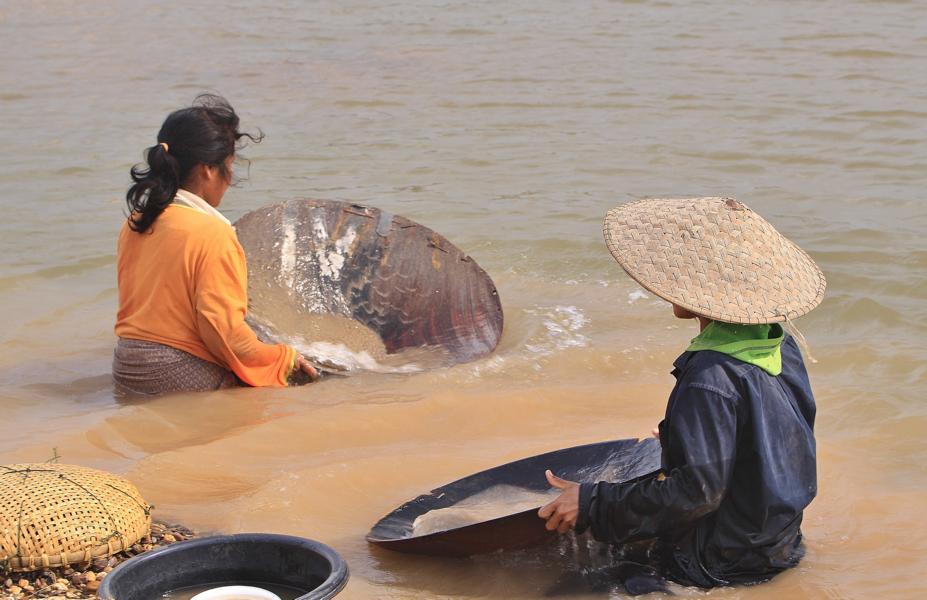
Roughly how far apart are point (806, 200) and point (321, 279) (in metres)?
3.64

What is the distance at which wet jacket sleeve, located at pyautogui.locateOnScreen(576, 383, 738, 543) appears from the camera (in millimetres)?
2617

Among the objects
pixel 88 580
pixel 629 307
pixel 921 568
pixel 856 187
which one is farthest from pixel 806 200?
pixel 88 580

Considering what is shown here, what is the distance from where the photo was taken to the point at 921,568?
3.24 m

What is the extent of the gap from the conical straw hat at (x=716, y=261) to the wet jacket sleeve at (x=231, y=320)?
190 centimetres

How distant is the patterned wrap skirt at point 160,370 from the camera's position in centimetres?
445

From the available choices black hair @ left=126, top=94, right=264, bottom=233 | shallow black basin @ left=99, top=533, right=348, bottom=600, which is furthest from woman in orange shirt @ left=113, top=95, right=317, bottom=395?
shallow black basin @ left=99, top=533, right=348, bottom=600

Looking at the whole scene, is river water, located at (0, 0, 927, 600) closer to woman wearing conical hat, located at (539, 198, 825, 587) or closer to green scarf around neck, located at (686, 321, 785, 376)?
woman wearing conical hat, located at (539, 198, 825, 587)

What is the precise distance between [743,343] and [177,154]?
2460 millimetres

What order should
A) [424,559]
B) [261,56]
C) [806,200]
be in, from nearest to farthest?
[424,559], [806,200], [261,56]

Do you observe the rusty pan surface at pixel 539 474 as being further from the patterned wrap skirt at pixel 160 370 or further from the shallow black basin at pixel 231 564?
the patterned wrap skirt at pixel 160 370

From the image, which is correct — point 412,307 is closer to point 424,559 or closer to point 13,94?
point 424,559

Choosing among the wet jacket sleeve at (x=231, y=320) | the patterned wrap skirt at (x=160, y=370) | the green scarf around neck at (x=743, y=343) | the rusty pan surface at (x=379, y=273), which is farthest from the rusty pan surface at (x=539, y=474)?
the rusty pan surface at (x=379, y=273)

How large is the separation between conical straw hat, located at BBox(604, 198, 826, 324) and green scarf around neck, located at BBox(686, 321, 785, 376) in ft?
0.28

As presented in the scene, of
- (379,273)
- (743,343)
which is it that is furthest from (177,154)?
(743,343)
